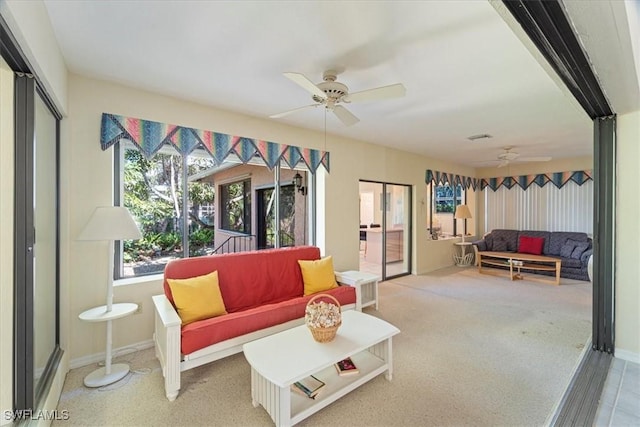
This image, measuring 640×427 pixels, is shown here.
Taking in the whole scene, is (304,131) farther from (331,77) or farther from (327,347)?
(327,347)

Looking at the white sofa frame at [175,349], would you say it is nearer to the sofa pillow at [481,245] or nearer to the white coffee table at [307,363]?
the white coffee table at [307,363]

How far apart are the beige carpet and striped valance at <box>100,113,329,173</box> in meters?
2.06

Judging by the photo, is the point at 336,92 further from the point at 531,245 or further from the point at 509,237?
the point at 509,237

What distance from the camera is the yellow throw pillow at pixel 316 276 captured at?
3.36 metres

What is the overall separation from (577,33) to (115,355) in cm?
395

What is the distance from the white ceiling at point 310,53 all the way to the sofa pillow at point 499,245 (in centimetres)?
389

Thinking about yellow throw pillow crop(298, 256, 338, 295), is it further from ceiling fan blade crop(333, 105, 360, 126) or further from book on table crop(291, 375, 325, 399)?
ceiling fan blade crop(333, 105, 360, 126)

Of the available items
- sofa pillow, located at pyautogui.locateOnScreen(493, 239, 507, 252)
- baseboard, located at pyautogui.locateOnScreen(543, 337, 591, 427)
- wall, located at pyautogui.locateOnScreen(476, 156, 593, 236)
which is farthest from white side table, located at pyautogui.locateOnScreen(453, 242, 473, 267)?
baseboard, located at pyautogui.locateOnScreen(543, 337, 591, 427)

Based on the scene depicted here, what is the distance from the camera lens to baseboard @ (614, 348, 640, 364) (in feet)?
7.97

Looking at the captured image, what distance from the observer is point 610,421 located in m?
1.76

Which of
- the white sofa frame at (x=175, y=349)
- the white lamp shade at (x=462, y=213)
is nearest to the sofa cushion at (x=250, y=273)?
the white sofa frame at (x=175, y=349)

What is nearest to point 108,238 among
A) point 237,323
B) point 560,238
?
point 237,323

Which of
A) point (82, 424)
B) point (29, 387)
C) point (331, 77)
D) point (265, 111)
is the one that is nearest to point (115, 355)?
point (82, 424)

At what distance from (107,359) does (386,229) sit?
464cm
